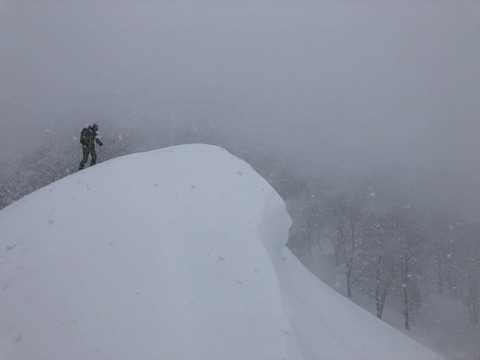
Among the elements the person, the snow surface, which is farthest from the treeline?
the snow surface

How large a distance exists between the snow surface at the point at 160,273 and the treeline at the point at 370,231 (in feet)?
74.2

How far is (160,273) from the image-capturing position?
546cm

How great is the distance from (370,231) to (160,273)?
129ft

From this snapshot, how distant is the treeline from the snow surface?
22601 millimetres

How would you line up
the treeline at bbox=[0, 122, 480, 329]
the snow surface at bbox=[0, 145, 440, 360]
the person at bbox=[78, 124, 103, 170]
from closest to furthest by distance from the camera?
1. the snow surface at bbox=[0, 145, 440, 360]
2. the person at bbox=[78, 124, 103, 170]
3. the treeline at bbox=[0, 122, 480, 329]

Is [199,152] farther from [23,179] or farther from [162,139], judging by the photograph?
[162,139]

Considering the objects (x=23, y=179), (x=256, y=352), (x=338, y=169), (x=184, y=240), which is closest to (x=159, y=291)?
(x=184, y=240)

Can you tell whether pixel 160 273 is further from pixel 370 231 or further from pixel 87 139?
pixel 370 231

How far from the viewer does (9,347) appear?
475cm

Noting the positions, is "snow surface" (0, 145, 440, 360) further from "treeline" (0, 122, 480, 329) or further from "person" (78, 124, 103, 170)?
"treeline" (0, 122, 480, 329)

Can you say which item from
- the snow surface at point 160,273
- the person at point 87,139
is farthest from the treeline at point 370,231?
the snow surface at point 160,273

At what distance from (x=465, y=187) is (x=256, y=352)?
3333 inches

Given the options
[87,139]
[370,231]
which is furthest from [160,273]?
[370,231]

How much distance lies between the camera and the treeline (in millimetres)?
32719
